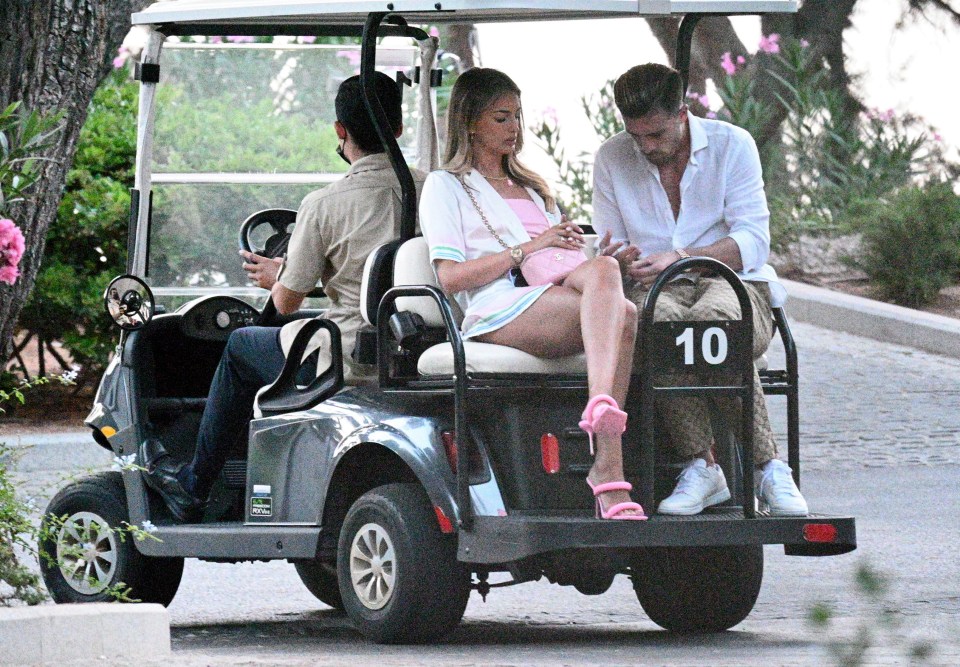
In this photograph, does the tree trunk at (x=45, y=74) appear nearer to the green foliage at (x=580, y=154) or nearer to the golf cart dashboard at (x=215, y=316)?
the golf cart dashboard at (x=215, y=316)

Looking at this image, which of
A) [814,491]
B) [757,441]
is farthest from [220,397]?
[814,491]

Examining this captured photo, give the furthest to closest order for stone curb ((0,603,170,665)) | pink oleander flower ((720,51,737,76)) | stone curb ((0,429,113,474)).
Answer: pink oleander flower ((720,51,737,76)), stone curb ((0,429,113,474)), stone curb ((0,603,170,665))

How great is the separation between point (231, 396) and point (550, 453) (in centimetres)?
146

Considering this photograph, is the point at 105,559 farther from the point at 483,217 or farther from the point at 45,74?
the point at 45,74

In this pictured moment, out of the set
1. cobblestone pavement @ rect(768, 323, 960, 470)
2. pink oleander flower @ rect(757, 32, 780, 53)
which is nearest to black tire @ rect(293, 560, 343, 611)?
cobblestone pavement @ rect(768, 323, 960, 470)

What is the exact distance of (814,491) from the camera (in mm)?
8852

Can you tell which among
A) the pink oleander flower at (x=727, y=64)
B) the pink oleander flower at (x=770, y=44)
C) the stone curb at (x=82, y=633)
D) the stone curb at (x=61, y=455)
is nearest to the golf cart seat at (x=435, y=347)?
the stone curb at (x=82, y=633)

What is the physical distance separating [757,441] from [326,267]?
1521 millimetres

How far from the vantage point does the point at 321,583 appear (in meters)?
6.50

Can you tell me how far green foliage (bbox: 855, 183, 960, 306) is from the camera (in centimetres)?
1293

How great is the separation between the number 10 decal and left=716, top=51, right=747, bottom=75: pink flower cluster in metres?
10.7

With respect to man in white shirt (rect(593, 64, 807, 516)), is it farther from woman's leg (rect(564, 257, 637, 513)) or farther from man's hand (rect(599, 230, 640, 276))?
woman's leg (rect(564, 257, 637, 513))

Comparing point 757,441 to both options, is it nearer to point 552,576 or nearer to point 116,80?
point 552,576

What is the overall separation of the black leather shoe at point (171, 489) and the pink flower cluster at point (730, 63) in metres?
10.1
